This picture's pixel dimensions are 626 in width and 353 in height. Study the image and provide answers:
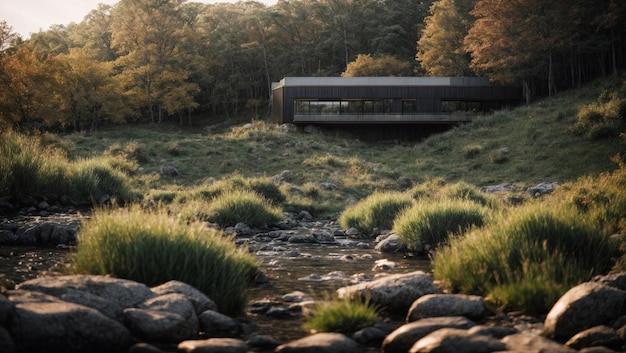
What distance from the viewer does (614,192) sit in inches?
494

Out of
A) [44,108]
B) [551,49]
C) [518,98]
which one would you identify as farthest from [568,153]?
[44,108]

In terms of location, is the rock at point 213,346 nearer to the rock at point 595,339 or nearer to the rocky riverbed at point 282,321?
the rocky riverbed at point 282,321

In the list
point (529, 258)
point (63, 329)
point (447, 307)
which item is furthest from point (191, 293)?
point (529, 258)

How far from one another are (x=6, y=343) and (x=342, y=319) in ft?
11.5

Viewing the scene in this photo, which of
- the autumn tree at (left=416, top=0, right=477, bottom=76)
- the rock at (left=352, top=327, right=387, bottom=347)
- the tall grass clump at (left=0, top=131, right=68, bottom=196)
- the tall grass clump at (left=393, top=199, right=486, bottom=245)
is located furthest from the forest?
the rock at (left=352, top=327, right=387, bottom=347)

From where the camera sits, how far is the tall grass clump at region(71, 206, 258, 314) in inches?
307

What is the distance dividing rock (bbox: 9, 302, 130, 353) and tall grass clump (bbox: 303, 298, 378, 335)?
2.18 metres

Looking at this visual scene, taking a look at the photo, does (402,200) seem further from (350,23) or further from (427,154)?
(350,23)

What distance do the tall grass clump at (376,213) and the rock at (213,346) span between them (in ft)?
40.4

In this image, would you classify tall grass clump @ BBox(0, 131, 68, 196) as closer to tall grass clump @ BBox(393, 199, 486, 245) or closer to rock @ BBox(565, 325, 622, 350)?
tall grass clump @ BBox(393, 199, 486, 245)

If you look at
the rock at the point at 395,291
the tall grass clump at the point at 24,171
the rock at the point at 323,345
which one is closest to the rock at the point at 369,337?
the rock at the point at 323,345

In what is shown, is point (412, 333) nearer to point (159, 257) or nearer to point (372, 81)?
point (159, 257)

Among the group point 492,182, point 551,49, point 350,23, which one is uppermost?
point 350,23

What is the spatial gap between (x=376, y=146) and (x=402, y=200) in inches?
1192
